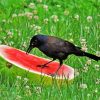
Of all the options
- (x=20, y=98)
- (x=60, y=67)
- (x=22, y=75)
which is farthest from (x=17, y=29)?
(x=20, y=98)

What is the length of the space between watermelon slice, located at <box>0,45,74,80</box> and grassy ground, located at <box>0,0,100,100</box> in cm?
14

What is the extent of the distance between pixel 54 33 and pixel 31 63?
1910 millimetres

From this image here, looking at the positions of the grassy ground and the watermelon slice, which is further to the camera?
the watermelon slice

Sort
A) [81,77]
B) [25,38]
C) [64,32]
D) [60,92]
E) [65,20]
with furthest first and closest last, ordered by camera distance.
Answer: [65,20] < [64,32] < [25,38] < [81,77] < [60,92]

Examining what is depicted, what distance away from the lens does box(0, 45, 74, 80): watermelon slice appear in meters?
7.74

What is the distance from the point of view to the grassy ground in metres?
7.07

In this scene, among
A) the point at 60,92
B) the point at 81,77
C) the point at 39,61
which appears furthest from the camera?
the point at 39,61

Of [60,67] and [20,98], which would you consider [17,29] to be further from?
[20,98]

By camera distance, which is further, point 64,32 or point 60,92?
point 64,32

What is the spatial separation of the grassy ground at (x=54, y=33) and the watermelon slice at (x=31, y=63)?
0.46 ft

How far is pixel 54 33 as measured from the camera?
10.3 meters

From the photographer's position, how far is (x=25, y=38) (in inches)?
381

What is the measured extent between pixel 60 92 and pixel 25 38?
8.98 ft

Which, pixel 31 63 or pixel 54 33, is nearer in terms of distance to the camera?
pixel 31 63
